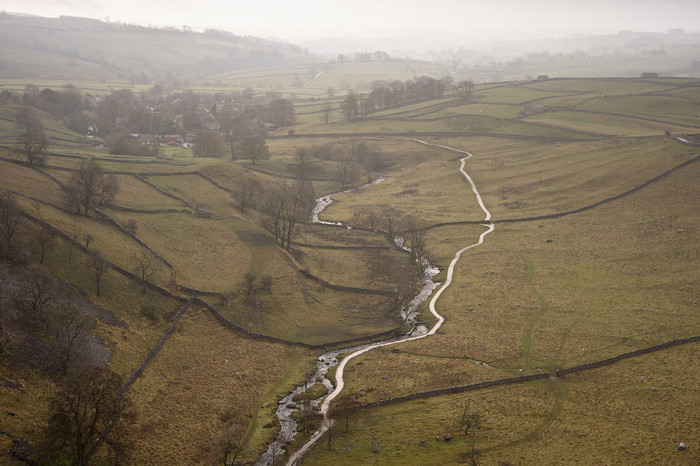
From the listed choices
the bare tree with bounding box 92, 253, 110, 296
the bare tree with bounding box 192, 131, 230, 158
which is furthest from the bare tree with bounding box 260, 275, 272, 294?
the bare tree with bounding box 192, 131, 230, 158

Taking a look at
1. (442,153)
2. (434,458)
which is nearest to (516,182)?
(442,153)

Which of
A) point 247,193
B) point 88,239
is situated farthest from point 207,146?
point 88,239

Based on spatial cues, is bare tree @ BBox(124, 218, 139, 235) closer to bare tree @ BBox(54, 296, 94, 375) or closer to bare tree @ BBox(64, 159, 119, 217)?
bare tree @ BBox(64, 159, 119, 217)

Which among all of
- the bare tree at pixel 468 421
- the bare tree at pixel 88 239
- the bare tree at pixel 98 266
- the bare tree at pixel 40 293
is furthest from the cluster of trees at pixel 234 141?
the bare tree at pixel 468 421

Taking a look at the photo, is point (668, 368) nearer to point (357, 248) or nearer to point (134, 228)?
point (357, 248)

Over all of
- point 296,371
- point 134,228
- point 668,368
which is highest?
point 134,228

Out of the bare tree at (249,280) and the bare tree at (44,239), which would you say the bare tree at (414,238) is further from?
the bare tree at (44,239)
